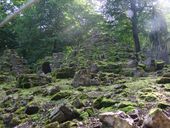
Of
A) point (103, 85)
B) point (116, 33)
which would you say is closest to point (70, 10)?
point (116, 33)

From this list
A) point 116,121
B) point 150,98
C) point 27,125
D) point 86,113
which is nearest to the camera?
point 116,121

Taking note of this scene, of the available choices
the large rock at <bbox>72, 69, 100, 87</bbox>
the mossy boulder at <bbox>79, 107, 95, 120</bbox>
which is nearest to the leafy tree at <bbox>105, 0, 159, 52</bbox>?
the large rock at <bbox>72, 69, 100, 87</bbox>

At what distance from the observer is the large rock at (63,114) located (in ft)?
22.2

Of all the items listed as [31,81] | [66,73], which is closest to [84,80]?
[31,81]

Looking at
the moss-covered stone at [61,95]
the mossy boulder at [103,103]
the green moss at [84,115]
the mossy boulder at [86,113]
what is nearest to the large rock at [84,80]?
the moss-covered stone at [61,95]

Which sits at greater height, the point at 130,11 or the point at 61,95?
the point at 130,11

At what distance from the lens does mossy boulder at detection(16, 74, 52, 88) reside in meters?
13.4

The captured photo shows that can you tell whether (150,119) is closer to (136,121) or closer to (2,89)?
(136,121)

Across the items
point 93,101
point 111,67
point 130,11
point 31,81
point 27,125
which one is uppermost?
point 130,11

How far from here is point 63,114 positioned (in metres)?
6.79

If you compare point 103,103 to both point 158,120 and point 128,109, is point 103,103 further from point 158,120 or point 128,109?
point 158,120

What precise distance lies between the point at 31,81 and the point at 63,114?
6.97m

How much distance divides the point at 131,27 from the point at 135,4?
69.7 inches

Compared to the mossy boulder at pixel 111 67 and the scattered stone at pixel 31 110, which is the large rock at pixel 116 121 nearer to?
the scattered stone at pixel 31 110
